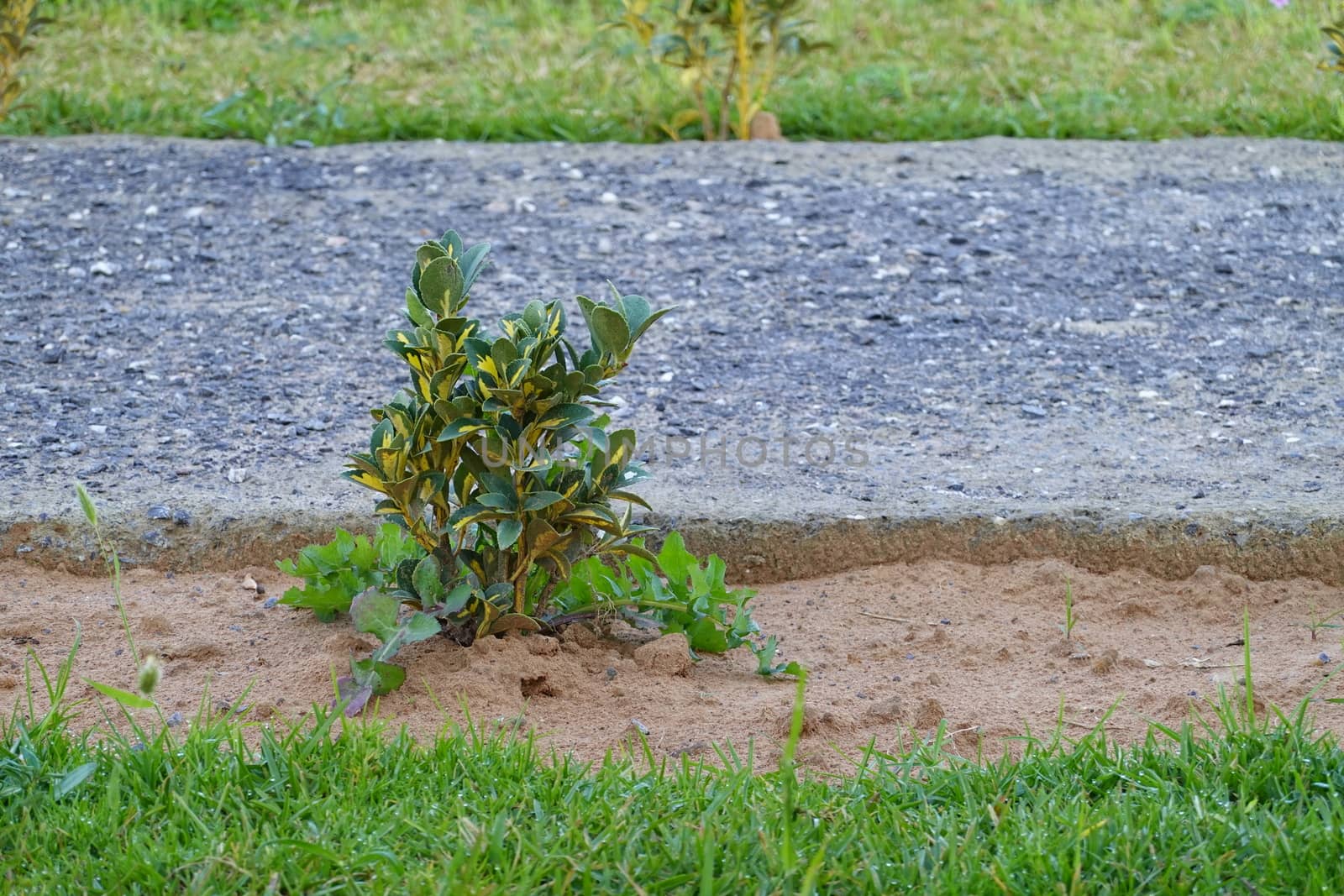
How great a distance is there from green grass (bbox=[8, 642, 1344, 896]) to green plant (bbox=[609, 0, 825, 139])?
3.50 m

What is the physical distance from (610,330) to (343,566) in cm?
70

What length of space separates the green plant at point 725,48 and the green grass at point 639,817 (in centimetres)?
350

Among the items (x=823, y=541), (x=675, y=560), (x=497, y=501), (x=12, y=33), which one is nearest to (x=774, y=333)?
(x=823, y=541)

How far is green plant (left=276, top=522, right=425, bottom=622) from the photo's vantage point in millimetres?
2352

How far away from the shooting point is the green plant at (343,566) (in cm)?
235

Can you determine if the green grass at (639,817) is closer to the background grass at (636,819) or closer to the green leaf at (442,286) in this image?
the background grass at (636,819)

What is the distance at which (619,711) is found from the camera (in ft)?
7.06

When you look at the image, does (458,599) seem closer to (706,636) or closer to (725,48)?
(706,636)

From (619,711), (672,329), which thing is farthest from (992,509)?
(672,329)

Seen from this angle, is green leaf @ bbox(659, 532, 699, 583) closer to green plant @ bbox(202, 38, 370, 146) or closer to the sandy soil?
the sandy soil

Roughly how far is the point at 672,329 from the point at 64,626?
1914 mm

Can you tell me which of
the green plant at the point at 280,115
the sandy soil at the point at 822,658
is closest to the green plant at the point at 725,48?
the green plant at the point at 280,115

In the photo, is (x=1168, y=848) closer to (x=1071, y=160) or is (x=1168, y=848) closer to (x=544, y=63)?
(x=1071, y=160)

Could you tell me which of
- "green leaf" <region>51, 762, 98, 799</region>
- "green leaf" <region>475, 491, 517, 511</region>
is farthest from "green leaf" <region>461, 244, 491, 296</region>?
"green leaf" <region>51, 762, 98, 799</region>
